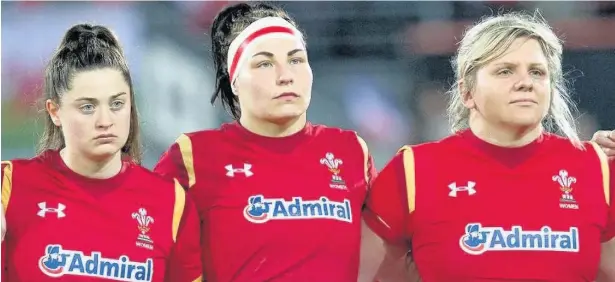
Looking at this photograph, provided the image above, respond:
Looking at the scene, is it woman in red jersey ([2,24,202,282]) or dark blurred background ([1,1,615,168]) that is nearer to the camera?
woman in red jersey ([2,24,202,282])

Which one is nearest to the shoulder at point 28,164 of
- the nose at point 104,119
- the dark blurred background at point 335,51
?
the nose at point 104,119

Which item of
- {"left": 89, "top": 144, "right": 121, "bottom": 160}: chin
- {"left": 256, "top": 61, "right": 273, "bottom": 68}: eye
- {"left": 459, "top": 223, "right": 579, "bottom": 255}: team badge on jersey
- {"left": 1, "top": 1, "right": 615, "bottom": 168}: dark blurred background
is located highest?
{"left": 1, "top": 1, "right": 615, "bottom": 168}: dark blurred background

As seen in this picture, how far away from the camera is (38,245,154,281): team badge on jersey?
286cm

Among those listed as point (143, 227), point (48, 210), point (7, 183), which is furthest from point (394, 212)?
point (7, 183)

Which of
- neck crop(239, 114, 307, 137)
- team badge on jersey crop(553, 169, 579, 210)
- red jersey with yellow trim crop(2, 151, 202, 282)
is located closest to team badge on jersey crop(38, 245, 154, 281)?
red jersey with yellow trim crop(2, 151, 202, 282)

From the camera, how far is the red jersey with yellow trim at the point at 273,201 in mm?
3035

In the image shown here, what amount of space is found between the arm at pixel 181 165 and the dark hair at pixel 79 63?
101 mm

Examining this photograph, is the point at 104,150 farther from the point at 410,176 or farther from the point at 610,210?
the point at 610,210

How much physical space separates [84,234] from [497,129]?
1.22m

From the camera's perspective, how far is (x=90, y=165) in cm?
299

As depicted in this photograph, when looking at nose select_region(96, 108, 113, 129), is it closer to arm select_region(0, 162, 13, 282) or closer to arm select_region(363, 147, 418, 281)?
arm select_region(0, 162, 13, 282)

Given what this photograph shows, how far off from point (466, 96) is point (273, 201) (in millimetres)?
656

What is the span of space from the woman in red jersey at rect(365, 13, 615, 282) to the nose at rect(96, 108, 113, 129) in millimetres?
822

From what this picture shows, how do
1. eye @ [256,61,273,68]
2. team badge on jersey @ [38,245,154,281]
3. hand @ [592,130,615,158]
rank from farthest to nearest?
hand @ [592,130,615,158]
eye @ [256,61,273,68]
team badge on jersey @ [38,245,154,281]
